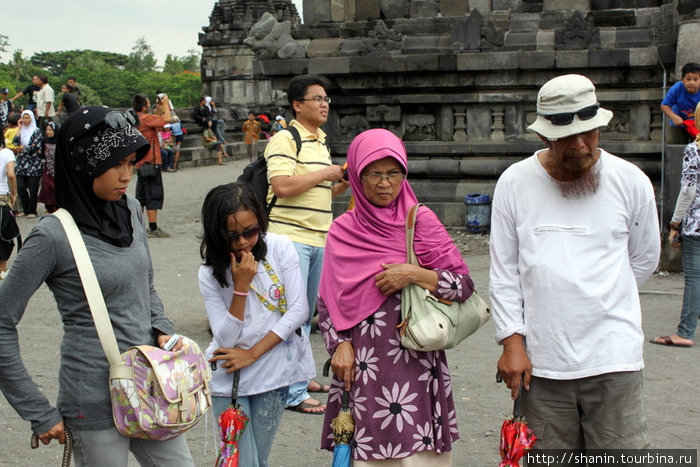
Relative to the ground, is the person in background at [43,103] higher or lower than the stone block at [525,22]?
lower

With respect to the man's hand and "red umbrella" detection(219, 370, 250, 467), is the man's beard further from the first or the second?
"red umbrella" detection(219, 370, 250, 467)

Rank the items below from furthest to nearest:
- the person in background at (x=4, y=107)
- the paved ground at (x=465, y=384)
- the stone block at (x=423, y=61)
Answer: the person in background at (x=4, y=107), the stone block at (x=423, y=61), the paved ground at (x=465, y=384)

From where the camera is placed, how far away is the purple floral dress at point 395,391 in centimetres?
311

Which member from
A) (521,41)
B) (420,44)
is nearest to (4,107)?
(420,44)

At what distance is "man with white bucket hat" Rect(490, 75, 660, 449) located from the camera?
2.92 m

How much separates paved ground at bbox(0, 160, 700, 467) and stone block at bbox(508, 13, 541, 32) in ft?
9.72

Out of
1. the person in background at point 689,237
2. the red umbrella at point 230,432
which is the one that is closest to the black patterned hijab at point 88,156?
the red umbrella at point 230,432

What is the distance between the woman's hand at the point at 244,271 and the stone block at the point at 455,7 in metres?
8.58

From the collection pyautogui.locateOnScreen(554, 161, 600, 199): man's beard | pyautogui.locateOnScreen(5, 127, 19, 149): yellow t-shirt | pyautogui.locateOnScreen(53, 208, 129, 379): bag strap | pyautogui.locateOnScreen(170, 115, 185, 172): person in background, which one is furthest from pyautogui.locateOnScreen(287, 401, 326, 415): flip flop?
pyautogui.locateOnScreen(170, 115, 185, 172): person in background

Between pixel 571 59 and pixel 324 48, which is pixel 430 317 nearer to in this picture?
pixel 571 59

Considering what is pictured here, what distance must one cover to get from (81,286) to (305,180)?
2427 mm

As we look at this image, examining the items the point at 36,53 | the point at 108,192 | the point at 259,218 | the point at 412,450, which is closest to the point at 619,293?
the point at 412,450

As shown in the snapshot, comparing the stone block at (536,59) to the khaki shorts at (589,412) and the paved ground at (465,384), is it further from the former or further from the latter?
the khaki shorts at (589,412)

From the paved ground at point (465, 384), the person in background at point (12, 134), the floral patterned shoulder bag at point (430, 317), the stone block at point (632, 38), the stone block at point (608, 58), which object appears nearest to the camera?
the floral patterned shoulder bag at point (430, 317)
